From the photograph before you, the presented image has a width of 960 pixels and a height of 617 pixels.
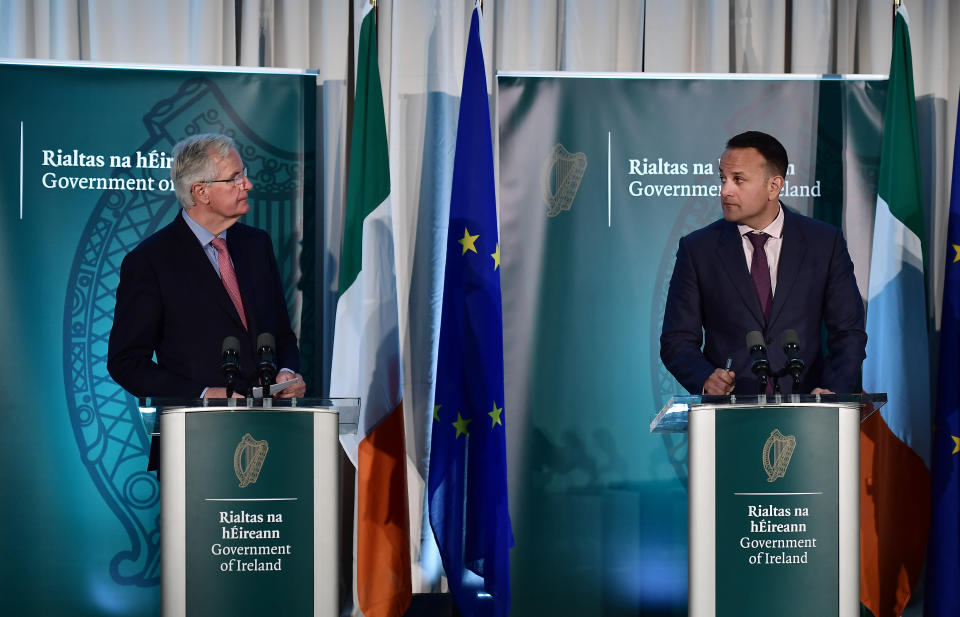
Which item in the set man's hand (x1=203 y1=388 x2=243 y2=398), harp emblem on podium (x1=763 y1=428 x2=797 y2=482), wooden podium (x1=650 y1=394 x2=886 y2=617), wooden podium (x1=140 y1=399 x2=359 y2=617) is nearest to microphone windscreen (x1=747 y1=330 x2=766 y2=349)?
wooden podium (x1=650 y1=394 x2=886 y2=617)

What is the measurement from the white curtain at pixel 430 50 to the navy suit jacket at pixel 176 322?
117cm

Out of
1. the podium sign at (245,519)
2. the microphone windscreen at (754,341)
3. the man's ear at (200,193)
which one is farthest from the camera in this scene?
the man's ear at (200,193)

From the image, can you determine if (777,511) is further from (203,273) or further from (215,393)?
(203,273)

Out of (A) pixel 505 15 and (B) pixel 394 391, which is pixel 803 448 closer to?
(B) pixel 394 391

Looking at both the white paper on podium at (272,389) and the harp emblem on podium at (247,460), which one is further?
the white paper on podium at (272,389)

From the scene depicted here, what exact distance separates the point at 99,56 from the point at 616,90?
108 inches

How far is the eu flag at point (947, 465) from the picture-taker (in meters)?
4.80

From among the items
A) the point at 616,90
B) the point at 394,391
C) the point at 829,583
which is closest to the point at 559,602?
the point at 394,391

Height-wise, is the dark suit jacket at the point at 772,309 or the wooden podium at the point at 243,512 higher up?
the dark suit jacket at the point at 772,309

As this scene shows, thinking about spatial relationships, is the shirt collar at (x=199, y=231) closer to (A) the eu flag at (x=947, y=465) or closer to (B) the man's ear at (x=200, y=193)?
(B) the man's ear at (x=200, y=193)

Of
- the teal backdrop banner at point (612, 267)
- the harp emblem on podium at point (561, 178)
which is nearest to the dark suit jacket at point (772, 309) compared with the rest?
the teal backdrop banner at point (612, 267)

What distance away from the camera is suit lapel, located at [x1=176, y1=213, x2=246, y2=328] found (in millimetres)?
4395

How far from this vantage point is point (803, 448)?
10.5 ft

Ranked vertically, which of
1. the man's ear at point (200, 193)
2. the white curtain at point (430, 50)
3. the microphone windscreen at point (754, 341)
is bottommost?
the microphone windscreen at point (754, 341)
